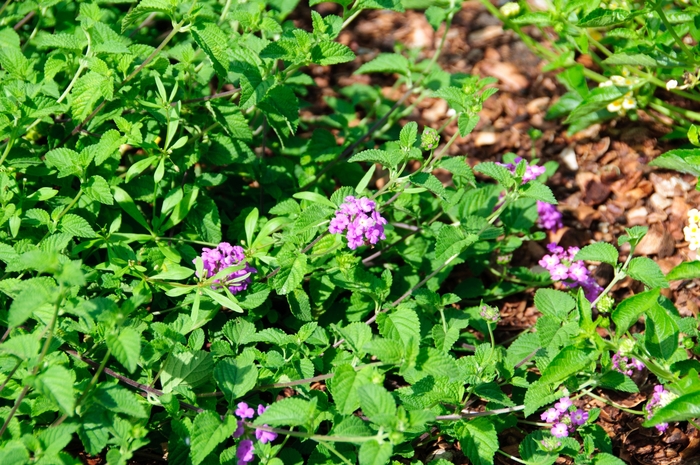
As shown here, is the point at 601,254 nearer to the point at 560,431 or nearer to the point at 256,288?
the point at 560,431

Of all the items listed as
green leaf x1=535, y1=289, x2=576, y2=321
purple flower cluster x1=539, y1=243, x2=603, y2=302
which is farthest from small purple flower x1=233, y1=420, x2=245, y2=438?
purple flower cluster x1=539, y1=243, x2=603, y2=302

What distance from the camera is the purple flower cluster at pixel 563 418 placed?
108 inches

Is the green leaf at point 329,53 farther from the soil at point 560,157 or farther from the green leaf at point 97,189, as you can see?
the soil at point 560,157

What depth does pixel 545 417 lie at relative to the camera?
111 inches

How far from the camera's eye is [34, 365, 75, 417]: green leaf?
2.24 m

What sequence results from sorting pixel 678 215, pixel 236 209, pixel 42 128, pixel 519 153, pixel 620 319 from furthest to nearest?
pixel 519 153, pixel 678 215, pixel 236 209, pixel 42 128, pixel 620 319

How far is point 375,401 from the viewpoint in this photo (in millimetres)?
2395

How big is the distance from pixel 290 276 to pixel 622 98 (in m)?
2.28

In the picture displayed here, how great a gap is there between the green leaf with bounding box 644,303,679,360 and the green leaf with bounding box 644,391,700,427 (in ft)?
0.97

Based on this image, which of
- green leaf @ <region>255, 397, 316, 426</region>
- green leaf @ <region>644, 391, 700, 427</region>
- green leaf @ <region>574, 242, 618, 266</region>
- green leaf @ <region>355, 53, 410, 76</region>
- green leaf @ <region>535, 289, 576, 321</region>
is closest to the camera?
green leaf @ <region>644, 391, 700, 427</region>

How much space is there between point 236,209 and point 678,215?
2431 millimetres

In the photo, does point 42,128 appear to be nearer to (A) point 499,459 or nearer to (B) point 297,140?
(B) point 297,140

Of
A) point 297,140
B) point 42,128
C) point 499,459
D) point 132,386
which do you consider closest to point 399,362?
point 499,459

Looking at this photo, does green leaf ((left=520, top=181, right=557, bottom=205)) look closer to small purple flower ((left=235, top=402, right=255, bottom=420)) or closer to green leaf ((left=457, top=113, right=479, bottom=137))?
green leaf ((left=457, top=113, right=479, bottom=137))
